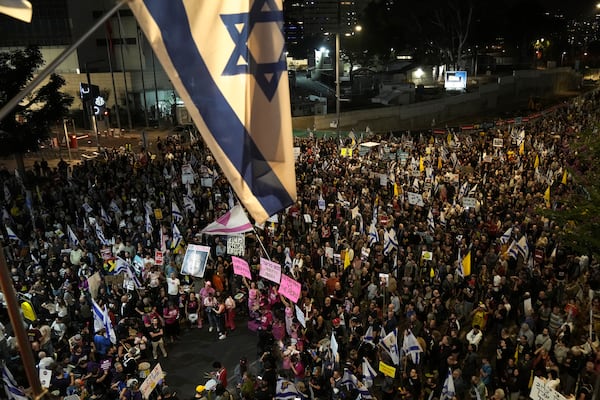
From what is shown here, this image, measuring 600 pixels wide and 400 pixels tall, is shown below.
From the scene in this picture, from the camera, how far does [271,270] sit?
12.0 metres

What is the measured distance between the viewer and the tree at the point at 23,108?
1010 inches

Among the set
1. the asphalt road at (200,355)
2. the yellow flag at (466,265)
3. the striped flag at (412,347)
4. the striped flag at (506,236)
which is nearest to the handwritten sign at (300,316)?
the asphalt road at (200,355)

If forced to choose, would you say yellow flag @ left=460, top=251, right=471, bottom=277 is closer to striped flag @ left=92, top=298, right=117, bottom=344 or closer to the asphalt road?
the asphalt road

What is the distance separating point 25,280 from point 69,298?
232 cm

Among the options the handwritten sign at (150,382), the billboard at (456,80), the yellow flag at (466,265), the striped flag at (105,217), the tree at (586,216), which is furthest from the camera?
the billboard at (456,80)

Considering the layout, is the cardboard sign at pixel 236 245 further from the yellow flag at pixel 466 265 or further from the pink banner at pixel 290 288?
the yellow flag at pixel 466 265

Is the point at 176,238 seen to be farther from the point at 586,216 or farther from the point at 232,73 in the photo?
the point at 232,73

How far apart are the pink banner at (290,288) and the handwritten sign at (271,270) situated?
0.34 m

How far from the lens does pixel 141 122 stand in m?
51.0

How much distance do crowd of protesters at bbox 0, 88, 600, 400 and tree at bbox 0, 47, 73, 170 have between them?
202 inches

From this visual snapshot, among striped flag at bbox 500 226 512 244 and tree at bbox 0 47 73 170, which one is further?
tree at bbox 0 47 73 170

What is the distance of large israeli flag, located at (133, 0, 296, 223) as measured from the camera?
437cm

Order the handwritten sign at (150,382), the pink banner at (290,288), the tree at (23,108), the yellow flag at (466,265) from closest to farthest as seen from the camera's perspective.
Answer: the handwritten sign at (150,382), the pink banner at (290,288), the yellow flag at (466,265), the tree at (23,108)

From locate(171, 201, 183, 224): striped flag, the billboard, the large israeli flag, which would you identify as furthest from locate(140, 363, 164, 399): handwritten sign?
the billboard
